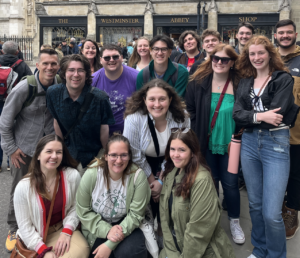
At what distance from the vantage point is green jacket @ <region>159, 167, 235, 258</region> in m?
2.70

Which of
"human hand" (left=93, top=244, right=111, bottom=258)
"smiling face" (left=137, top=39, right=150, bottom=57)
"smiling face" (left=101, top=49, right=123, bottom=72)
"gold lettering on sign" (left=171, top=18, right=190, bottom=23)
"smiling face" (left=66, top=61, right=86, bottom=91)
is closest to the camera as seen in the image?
"human hand" (left=93, top=244, right=111, bottom=258)

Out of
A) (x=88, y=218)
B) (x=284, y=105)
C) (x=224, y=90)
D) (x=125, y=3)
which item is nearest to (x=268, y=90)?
(x=284, y=105)

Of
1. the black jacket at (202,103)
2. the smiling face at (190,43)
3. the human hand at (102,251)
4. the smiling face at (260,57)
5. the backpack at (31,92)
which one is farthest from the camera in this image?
the smiling face at (190,43)

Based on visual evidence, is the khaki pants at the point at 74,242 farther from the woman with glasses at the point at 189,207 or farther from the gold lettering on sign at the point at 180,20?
the gold lettering on sign at the point at 180,20

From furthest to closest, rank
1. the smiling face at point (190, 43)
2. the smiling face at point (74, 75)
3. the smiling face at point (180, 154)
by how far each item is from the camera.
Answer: the smiling face at point (190, 43) < the smiling face at point (74, 75) < the smiling face at point (180, 154)

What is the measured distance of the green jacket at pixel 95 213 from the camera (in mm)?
2955

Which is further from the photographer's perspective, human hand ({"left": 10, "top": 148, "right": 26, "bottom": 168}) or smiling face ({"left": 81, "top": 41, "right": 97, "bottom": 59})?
smiling face ({"left": 81, "top": 41, "right": 97, "bottom": 59})

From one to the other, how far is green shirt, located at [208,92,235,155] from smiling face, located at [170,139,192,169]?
74 centimetres

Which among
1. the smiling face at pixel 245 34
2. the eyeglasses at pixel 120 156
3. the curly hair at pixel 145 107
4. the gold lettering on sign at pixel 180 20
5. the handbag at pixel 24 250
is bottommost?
the handbag at pixel 24 250

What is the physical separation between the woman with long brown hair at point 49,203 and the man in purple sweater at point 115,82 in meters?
0.98

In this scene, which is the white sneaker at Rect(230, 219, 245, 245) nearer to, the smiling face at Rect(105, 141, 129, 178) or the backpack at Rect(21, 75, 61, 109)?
the smiling face at Rect(105, 141, 129, 178)

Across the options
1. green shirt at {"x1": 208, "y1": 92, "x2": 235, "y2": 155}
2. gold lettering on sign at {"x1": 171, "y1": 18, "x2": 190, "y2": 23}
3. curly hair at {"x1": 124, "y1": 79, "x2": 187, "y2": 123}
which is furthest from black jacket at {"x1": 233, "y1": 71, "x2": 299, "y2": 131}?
gold lettering on sign at {"x1": 171, "y1": 18, "x2": 190, "y2": 23}

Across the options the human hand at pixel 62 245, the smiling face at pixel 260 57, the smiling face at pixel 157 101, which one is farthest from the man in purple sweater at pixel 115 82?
the smiling face at pixel 260 57

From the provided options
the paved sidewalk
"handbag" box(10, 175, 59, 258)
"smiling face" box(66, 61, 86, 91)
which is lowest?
the paved sidewalk
